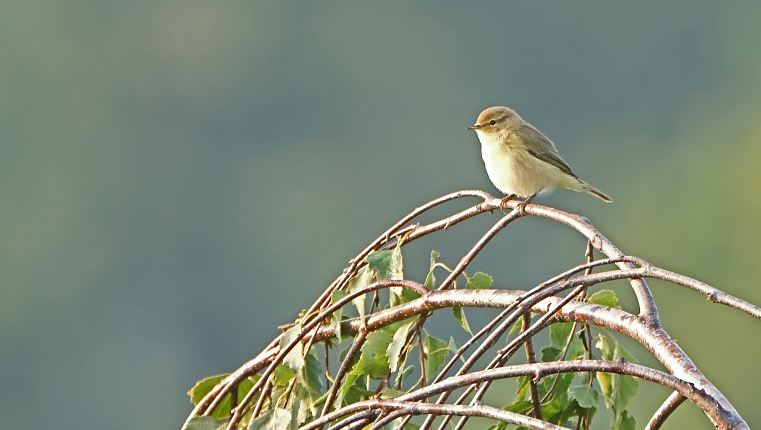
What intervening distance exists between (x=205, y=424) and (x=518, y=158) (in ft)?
13.7

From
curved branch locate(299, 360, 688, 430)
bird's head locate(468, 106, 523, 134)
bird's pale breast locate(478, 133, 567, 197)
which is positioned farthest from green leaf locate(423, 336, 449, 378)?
bird's head locate(468, 106, 523, 134)

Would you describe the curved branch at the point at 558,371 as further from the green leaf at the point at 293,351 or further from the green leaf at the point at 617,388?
the green leaf at the point at 293,351

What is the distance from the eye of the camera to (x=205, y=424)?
329 cm

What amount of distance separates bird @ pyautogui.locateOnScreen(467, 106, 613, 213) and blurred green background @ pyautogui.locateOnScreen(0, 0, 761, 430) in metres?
34.3

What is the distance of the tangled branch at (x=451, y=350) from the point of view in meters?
2.33

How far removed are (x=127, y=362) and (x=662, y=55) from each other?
138 ft

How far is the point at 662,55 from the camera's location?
3607 inches

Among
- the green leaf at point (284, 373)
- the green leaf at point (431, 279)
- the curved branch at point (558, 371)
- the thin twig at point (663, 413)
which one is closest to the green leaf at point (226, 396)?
the green leaf at point (284, 373)

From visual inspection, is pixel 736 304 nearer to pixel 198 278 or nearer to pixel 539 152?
pixel 539 152

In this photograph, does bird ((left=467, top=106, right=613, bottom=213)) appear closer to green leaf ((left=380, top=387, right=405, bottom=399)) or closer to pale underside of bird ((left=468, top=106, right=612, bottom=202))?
pale underside of bird ((left=468, top=106, right=612, bottom=202))

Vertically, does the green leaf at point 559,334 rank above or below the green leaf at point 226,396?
above

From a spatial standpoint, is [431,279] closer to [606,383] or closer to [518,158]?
[606,383]

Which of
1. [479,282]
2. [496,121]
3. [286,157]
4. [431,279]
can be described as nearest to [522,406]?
[479,282]

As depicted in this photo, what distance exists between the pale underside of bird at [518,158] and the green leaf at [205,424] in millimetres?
3774
